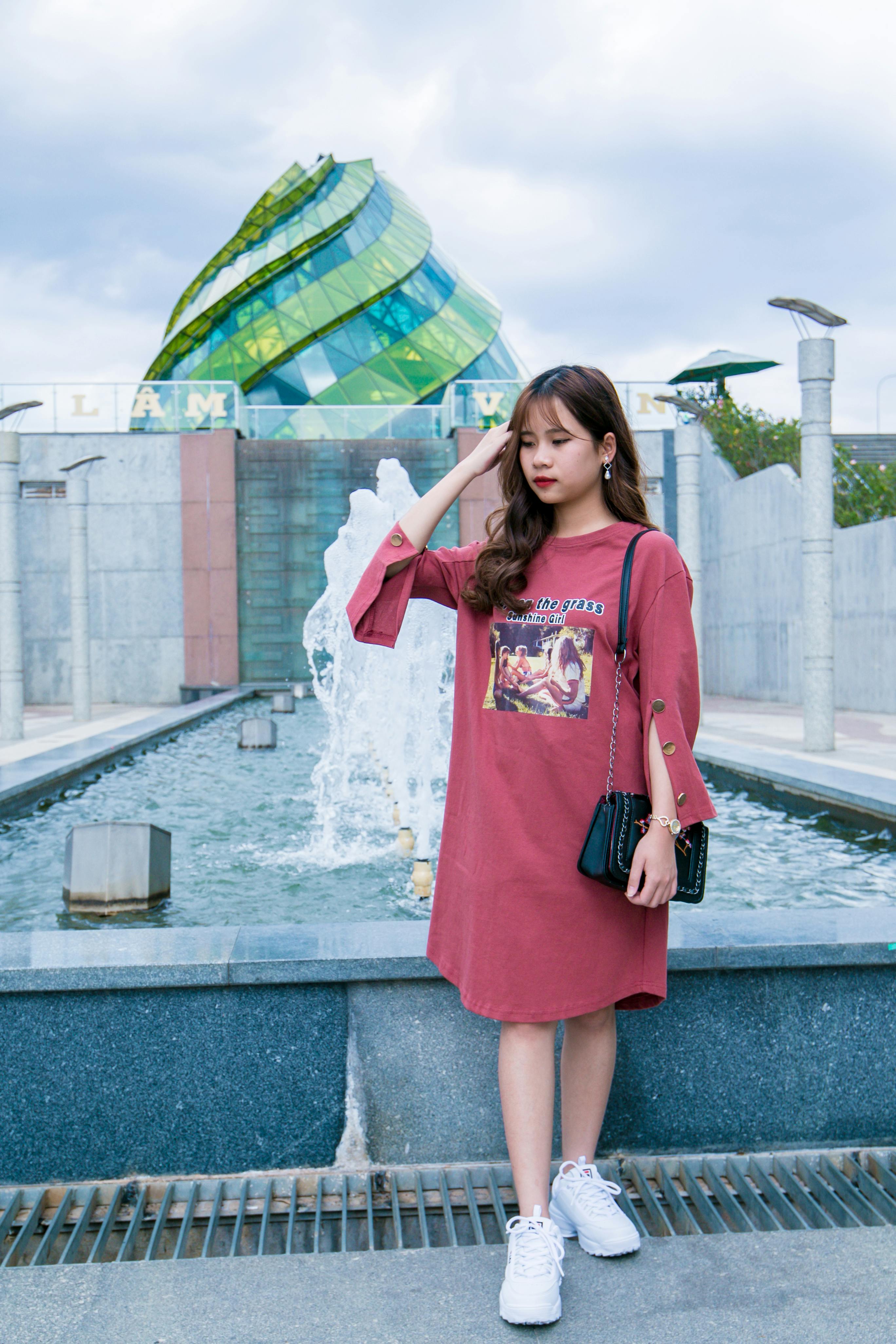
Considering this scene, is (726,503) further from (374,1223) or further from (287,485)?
(374,1223)

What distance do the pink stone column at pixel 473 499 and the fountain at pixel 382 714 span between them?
1038cm

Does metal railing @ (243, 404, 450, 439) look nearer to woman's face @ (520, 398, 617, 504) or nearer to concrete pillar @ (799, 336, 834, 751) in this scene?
concrete pillar @ (799, 336, 834, 751)

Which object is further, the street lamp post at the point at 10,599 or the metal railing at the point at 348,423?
the metal railing at the point at 348,423

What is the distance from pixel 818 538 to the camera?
28.0ft

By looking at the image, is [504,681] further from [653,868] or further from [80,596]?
[80,596]

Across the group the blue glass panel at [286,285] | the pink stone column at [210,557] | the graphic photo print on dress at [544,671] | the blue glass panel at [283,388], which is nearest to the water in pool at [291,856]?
the graphic photo print on dress at [544,671]

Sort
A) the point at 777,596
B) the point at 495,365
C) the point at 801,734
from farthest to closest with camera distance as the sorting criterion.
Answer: the point at 495,365 < the point at 777,596 < the point at 801,734

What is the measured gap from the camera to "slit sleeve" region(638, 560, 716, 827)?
72.2 inches

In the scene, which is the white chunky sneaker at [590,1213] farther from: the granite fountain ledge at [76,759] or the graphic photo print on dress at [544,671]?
the granite fountain ledge at [76,759]

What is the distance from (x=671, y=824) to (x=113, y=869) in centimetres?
264

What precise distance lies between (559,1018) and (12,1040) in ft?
3.81

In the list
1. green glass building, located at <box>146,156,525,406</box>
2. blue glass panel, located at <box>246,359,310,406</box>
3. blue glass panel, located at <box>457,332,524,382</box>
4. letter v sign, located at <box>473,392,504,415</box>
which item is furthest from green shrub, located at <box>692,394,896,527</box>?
blue glass panel, located at <box>246,359,310,406</box>

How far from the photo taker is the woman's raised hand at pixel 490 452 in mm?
1945

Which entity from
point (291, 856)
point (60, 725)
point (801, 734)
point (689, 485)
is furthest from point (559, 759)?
point (60, 725)
